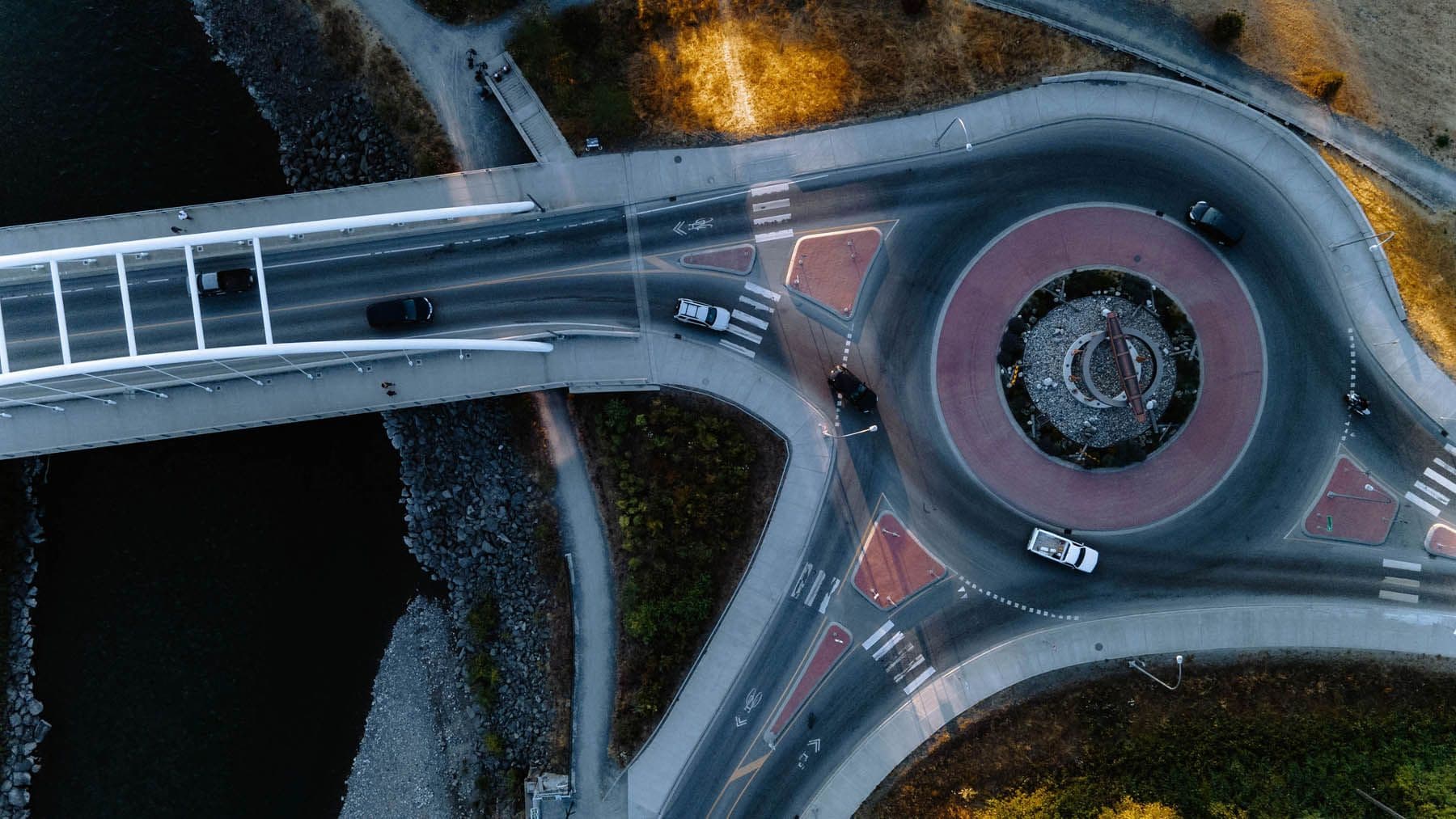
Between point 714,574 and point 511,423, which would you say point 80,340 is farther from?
point 714,574

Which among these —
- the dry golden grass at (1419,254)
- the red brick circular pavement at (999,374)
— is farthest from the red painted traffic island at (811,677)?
the dry golden grass at (1419,254)

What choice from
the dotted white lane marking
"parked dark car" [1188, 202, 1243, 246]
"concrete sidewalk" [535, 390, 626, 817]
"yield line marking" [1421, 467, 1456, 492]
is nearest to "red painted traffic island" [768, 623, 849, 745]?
the dotted white lane marking

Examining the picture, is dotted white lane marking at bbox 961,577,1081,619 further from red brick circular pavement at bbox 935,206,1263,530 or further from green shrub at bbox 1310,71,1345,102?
green shrub at bbox 1310,71,1345,102

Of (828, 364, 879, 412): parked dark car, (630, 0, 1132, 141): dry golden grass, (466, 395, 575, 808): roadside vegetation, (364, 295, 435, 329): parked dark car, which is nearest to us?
(364, 295, 435, 329): parked dark car

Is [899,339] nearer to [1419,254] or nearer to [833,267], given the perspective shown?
[833,267]

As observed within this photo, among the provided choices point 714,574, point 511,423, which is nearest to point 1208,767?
point 714,574

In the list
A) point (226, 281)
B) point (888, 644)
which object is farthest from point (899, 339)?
point (226, 281)
